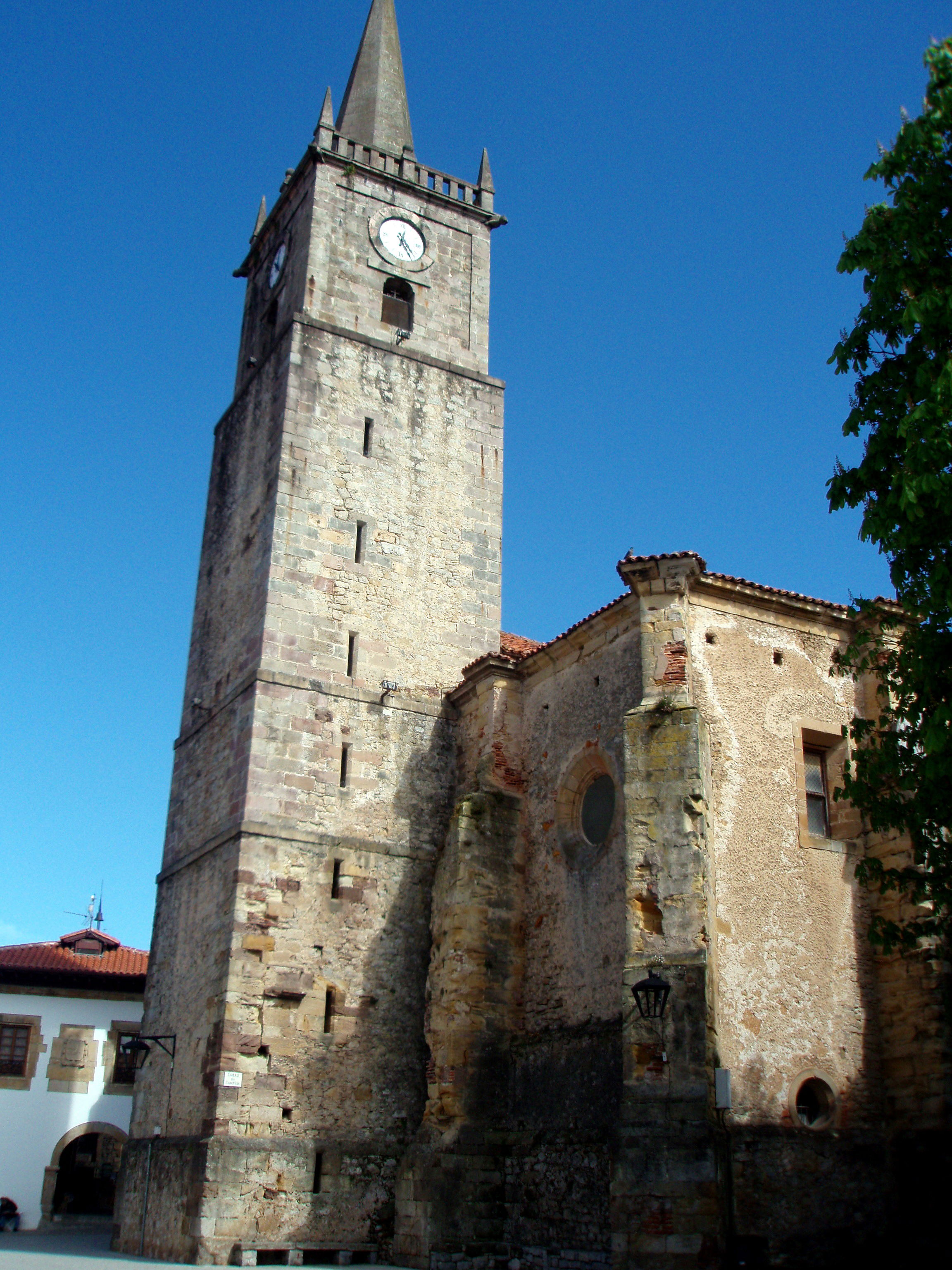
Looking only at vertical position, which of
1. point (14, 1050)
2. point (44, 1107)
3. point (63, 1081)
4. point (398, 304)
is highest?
point (398, 304)

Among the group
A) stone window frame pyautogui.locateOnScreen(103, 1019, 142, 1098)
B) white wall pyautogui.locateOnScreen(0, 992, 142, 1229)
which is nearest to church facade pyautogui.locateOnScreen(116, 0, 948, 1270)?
white wall pyautogui.locateOnScreen(0, 992, 142, 1229)

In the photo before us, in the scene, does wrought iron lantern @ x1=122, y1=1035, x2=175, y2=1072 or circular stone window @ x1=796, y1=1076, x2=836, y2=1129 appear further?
wrought iron lantern @ x1=122, y1=1035, x2=175, y2=1072

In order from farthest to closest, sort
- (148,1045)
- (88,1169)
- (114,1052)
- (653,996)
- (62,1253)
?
(88,1169), (114,1052), (148,1045), (62,1253), (653,996)

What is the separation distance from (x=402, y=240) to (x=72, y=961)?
19.3 metres

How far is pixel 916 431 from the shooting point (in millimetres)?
10727

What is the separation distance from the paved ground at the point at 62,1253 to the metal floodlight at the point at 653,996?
23.0 ft

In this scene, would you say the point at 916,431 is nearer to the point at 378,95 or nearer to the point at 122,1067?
the point at 378,95

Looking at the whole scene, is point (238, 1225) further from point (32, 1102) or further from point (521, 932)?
point (32, 1102)

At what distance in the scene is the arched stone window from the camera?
22.4m

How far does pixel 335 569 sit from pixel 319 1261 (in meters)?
9.94

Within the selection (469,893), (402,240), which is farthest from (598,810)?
(402,240)

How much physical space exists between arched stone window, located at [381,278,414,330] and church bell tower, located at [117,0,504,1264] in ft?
0.20

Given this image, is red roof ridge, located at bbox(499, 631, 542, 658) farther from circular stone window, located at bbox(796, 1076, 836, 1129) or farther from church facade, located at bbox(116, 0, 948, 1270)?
circular stone window, located at bbox(796, 1076, 836, 1129)

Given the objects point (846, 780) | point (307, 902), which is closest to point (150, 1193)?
point (307, 902)
